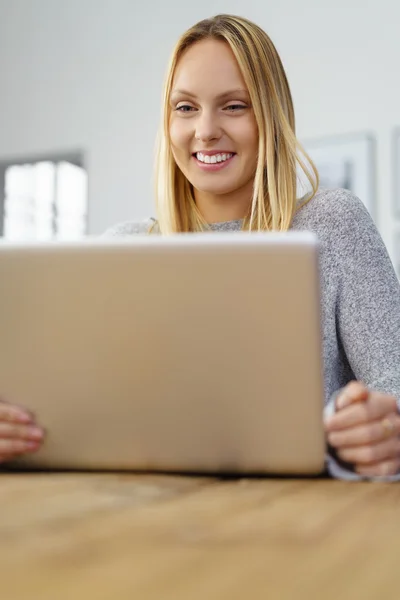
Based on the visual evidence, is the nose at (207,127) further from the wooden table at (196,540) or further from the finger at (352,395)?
the wooden table at (196,540)

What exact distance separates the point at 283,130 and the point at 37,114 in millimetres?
3271

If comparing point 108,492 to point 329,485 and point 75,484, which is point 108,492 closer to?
→ point 75,484

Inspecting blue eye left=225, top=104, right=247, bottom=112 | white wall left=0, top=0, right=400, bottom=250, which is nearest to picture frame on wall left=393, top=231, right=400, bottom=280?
white wall left=0, top=0, right=400, bottom=250

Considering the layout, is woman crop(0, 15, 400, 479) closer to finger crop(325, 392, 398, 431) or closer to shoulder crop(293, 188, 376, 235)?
shoulder crop(293, 188, 376, 235)

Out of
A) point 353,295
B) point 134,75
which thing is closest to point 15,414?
point 353,295

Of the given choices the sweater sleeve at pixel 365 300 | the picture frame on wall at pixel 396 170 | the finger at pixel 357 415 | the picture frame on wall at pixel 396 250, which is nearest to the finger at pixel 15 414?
the finger at pixel 357 415

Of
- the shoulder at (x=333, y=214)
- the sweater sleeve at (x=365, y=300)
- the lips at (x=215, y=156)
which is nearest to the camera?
the sweater sleeve at (x=365, y=300)

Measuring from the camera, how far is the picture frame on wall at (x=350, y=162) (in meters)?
3.51

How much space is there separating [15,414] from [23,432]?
0.02 metres

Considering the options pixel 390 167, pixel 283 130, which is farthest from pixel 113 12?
pixel 283 130

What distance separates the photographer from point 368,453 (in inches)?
33.4

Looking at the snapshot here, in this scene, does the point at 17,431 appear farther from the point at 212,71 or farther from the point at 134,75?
the point at 134,75

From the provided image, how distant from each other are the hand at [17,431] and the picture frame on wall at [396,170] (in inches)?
114

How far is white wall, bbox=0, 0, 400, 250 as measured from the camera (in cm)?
356
